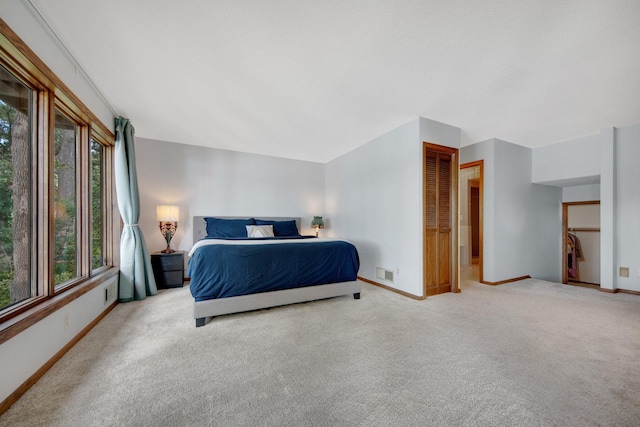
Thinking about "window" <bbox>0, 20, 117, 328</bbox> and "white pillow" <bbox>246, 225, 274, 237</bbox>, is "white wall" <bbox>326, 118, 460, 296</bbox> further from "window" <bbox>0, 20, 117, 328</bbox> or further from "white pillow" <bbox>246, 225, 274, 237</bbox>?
"window" <bbox>0, 20, 117, 328</bbox>

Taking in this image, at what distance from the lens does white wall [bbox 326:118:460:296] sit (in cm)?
317

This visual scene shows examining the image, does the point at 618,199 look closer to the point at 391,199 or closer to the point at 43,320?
the point at 391,199

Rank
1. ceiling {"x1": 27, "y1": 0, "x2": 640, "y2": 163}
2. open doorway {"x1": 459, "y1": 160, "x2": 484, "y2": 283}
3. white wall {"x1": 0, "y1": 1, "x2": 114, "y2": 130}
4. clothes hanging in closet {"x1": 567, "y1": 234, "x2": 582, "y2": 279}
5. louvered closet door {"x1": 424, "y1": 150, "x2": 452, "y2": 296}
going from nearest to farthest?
1. white wall {"x1": 0, "y1": 1, "x2": 114, "y2": 130}
2. ceiling {"x1": 27, "y1": 0, "x2": 640, "y2": 163}
3. louvered closet door {"x1": 424, "y1": 150, "x2": 452, "y2": 296}
4. clothes hanging in closet {"x1": 567, "y1": 234, "x2": 582, "y2": 279}
5. open doorway {"x1": 459, "y1": 160, "x2": 484, "y2": 283}

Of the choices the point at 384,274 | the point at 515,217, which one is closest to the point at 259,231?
the point at 384,274

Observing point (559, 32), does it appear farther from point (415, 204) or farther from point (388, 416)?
point (388, 416)

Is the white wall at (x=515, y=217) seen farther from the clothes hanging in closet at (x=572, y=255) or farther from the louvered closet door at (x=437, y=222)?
the clothes hanging in closet at (x=572, y=255)

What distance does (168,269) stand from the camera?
3.61 metres

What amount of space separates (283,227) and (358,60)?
3.18 meters

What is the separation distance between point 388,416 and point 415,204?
2463 mm

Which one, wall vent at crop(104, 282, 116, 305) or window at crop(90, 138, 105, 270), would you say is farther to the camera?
window at crop(90, 138, 105, 270)

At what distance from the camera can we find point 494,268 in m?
3.89

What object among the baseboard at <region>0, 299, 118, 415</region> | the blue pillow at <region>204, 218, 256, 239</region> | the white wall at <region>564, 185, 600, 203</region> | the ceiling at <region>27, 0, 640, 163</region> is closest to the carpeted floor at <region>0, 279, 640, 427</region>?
the baseboard at <region>0, 299, 118, 415</region>

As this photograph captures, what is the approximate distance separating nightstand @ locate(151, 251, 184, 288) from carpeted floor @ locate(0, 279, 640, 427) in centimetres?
97

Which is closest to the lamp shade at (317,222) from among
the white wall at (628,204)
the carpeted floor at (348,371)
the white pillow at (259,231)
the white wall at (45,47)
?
the white pillow at (259,231)
